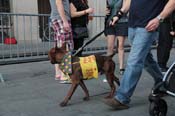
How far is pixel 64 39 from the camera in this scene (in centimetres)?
630

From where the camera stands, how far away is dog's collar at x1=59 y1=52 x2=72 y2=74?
5039 millimetres

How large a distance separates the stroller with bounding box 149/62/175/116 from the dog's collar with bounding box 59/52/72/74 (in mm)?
1246

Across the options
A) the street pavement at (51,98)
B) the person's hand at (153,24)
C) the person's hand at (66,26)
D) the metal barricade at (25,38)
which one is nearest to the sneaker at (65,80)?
the street pavement at (51,98)

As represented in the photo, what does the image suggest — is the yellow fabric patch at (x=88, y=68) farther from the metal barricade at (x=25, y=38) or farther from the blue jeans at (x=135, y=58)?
the metal barricade at (x=25, y=38)

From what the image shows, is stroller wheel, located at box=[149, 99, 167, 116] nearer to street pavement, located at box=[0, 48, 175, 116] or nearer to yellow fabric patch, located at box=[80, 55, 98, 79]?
street pavement, located at box=[0, 48, 175, 116]

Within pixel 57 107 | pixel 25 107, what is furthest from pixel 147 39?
pixel 25 107

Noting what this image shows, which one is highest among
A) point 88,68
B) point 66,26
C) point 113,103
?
point 66,26

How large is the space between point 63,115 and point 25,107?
26.3 inches

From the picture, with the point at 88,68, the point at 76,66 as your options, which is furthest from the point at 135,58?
the point at 76,66

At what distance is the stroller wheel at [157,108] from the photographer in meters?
4.28

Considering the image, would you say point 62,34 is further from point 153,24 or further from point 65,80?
point 153,24

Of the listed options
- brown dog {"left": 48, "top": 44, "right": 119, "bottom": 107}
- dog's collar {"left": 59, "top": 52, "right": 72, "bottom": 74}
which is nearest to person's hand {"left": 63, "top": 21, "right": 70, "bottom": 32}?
brown dog {"left": 48, "top": 44, "right": 119, "bottom": 107}

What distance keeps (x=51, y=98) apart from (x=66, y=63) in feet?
2.50

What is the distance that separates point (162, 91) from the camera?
4199mm
